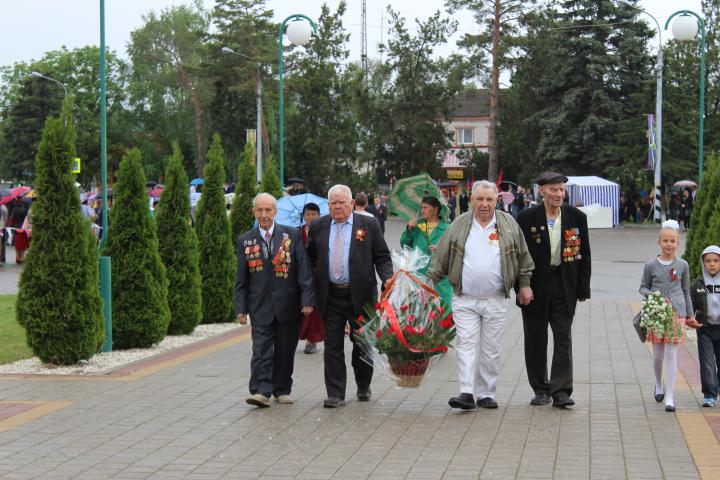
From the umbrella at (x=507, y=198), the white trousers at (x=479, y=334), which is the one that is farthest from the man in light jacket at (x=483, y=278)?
the umbrella at (x=507, y=198)

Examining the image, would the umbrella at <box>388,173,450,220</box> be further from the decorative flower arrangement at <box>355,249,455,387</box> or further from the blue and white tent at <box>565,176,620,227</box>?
the blue and white tent at <box>565,176,620,227</box>

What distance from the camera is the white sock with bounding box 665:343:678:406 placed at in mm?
8578

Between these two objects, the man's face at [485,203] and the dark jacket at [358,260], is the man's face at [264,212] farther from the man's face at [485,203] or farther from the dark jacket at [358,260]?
the man's face at [485,203]

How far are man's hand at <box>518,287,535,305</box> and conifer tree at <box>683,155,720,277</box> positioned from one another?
23.7 ft

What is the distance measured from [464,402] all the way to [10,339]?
25.1 ft

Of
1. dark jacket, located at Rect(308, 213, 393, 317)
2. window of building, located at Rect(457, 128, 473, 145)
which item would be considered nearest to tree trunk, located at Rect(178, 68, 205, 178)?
window of building, located at Rect(457, 128, 473, 145)

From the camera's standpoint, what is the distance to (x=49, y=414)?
8.66 metres

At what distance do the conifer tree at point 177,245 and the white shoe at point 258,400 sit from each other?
5120 mm

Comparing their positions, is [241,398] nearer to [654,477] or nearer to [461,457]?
[461,457]

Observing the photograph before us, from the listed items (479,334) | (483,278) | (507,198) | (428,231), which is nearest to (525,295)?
(483,278)

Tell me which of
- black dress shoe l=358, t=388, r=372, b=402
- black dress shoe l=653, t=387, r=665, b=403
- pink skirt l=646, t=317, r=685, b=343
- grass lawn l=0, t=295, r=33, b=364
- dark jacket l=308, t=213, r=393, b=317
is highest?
dark jacket l=308, t=213, r=393, b=317

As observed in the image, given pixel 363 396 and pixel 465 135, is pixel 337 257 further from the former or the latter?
pixel 465 135

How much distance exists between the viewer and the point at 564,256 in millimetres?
8828

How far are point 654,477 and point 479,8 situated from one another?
5573 cm
